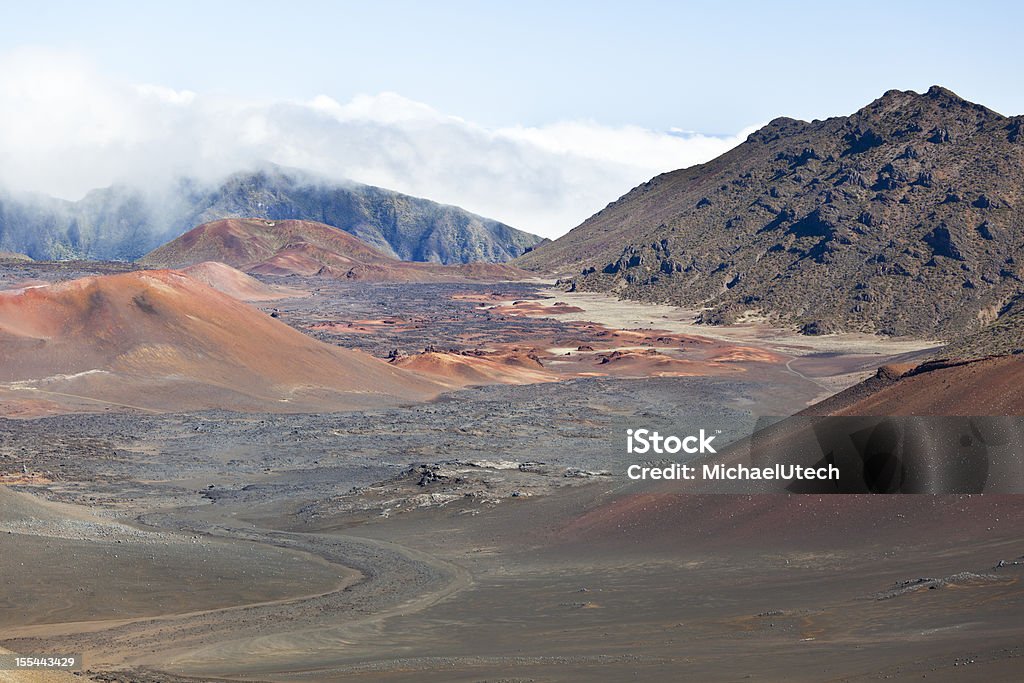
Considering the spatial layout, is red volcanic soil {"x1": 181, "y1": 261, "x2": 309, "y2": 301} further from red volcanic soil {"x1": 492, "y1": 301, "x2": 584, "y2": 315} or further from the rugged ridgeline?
the rugged ridgeline

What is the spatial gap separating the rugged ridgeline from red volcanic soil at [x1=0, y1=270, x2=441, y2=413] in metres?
56.4

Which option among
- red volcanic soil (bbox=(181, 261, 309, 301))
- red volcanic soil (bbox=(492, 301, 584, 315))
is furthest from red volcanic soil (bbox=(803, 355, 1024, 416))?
red volcanic soil (bbox=(181, 261, 309, 301))

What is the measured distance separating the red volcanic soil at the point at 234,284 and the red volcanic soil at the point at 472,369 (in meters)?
78.6

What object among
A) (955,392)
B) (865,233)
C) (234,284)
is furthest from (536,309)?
(955,392)

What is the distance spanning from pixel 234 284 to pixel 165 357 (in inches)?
3932

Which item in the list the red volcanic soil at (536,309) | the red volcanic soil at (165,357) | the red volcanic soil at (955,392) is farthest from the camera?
the red volcanic soil at (536,309)

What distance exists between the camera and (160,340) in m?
73.2

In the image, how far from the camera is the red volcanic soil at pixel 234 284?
165 m

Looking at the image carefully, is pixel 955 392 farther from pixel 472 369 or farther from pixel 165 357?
pixel 472 369

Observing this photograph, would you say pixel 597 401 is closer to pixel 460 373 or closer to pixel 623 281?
pixel 460 373

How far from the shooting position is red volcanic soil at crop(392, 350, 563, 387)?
83812 millimetres

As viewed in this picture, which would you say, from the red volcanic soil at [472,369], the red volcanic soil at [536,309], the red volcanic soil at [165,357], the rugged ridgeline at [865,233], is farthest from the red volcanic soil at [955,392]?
the red volcanic soil at [536,309]

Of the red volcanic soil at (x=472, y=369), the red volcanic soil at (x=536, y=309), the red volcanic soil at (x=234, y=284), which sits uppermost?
the red volcanic soil at (x=234, y=284)

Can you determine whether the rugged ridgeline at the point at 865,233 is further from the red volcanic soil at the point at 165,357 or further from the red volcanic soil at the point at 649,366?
the red volcanic soil at the point at 165,357
